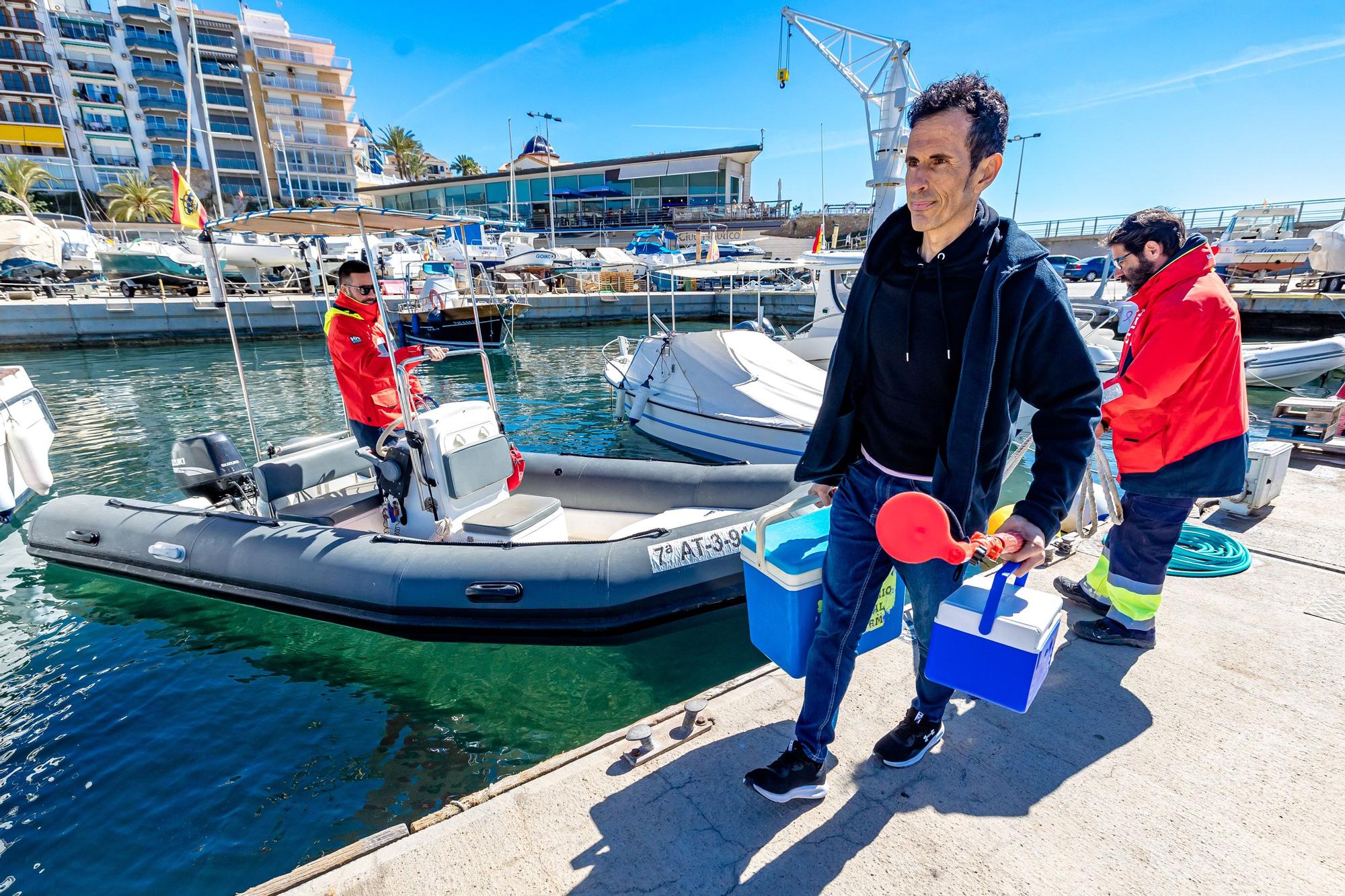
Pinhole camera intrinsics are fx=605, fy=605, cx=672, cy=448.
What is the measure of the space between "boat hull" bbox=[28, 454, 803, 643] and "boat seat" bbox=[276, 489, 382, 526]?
1.78 feet

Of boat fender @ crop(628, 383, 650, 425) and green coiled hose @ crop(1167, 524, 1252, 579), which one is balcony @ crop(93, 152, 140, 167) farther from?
green coiled hose @ crop(1167, 524, 1252, 579)

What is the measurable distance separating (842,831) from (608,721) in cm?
221

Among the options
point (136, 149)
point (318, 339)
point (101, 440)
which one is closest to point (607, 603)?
point (101, 440)

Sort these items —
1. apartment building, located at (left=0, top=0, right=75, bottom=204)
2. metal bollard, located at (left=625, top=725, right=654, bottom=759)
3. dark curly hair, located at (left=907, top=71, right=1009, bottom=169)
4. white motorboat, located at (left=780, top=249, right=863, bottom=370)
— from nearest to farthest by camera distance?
dark curly hair, located at (left=907, top=71, right=1009, bottom=169) → metal bollard, located at (left=625, top=725, right=654, bottom=759) → white motorboat, located at (left=780, top=249, right=863, bottom=370) → apartment building, located at (left=0, top=0, right=75, bottom=204)

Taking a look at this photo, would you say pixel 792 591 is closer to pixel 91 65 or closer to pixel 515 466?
pixel 515 466

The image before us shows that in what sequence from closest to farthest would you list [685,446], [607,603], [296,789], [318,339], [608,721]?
[296,789] < [608,721] < [607,603] < [685,446] < [318,339]

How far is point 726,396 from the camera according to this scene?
8398 mm

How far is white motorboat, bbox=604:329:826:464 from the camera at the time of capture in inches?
308

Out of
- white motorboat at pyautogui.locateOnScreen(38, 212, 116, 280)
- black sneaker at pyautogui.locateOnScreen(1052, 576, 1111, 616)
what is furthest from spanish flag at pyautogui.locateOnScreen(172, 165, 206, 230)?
white motorboat at pyautogui.locateOnScreen(38, 212, 116, 280)

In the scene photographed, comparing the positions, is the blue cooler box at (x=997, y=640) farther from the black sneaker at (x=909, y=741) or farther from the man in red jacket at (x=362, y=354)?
the man in red jacket at (x=362, y=354)

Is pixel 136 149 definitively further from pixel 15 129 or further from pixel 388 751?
pixel 388 751

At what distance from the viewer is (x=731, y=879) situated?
1.66 metres

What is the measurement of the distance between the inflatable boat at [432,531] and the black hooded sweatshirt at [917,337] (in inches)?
104

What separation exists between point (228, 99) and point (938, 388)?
6470cm
